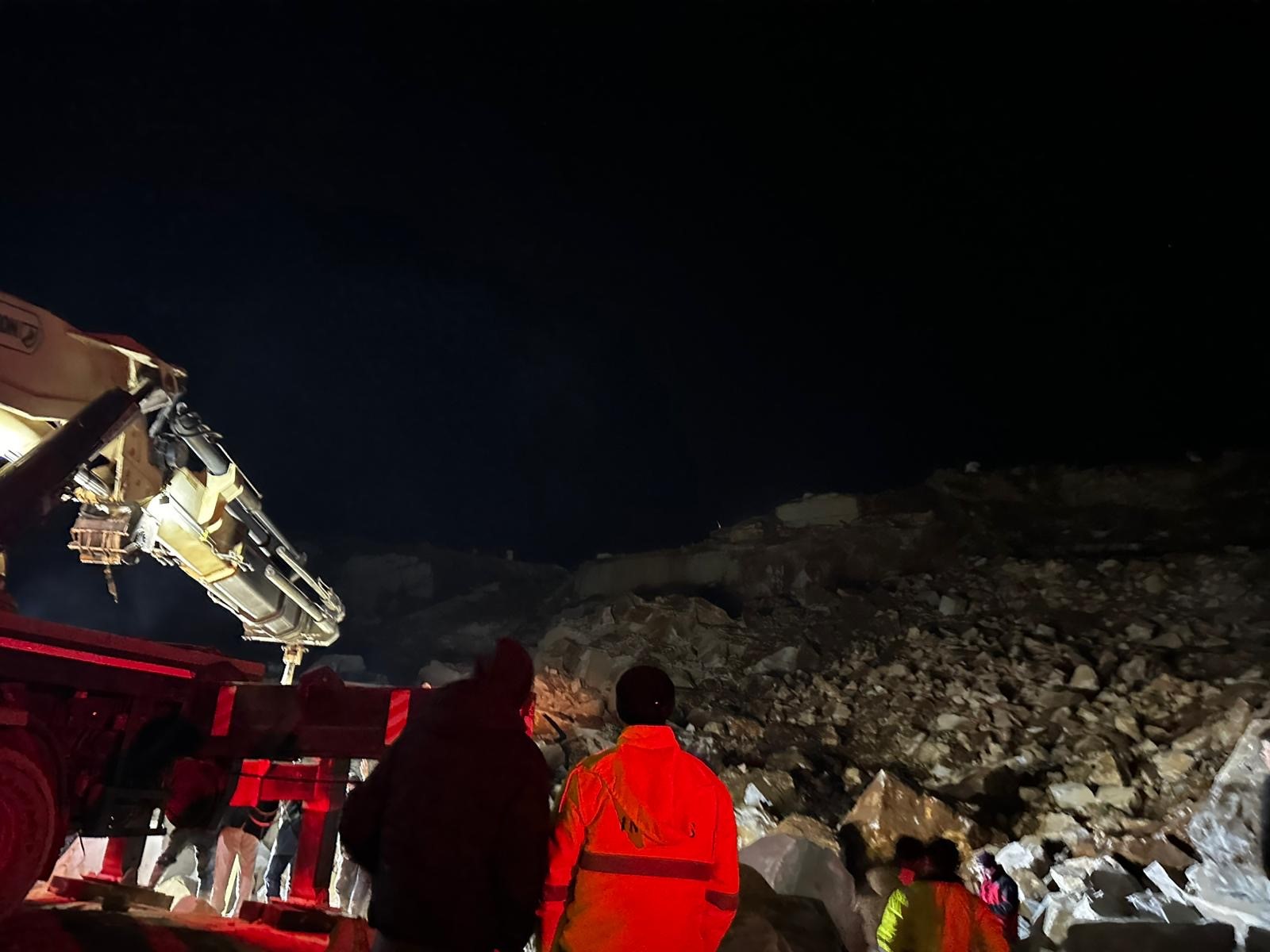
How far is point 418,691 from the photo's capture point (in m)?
4.75

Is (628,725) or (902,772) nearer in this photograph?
(628,725)

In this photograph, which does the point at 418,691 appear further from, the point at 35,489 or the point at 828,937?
the point at 828,937

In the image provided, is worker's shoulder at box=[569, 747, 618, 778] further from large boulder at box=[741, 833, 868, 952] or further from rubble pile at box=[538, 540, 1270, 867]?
rubble pile at box=[538, 540, 1270, 867]

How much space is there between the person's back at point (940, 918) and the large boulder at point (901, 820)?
3486 millimetres

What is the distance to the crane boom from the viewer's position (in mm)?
4148

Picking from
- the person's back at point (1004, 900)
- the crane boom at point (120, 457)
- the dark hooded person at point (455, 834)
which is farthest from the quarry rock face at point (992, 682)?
the crane boom at point (120, 457)

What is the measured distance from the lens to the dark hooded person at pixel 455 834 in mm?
2051

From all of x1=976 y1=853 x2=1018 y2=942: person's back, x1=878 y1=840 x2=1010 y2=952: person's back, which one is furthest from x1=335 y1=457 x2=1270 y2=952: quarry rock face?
x1=878 y1=840 x2=1010 y2=952: person's back

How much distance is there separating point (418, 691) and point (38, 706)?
6.73ft

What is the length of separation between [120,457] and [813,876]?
6442 millimetres

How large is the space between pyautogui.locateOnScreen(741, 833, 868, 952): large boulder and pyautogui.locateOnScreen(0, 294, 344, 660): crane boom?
5.73m

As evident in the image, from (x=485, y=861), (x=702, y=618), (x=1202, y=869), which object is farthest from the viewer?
(x=702, y=618)

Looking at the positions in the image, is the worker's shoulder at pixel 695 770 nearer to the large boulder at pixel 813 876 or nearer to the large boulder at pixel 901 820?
the large boulder at pixel 813 876

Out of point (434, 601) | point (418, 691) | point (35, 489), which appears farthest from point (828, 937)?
point (434, 601)
